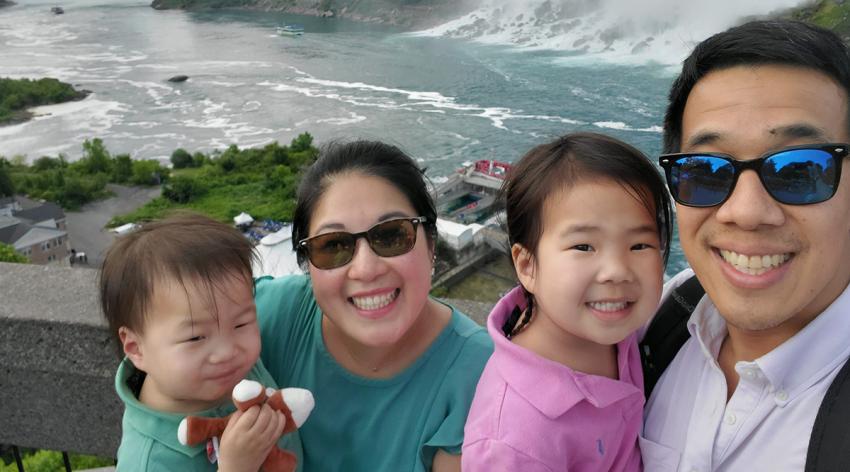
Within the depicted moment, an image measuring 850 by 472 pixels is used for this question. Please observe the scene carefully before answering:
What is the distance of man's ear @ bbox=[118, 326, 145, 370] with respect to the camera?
1.40m

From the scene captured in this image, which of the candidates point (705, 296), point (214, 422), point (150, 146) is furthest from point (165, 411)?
point (150, 146)

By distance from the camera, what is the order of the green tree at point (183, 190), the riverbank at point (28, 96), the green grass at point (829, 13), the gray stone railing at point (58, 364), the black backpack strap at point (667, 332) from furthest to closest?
1. the riverbank at point (28, 96)
2. the green grass at point (829, 13)
3. the green tree at point (183, 190)
4. the gray stone railing at point (58, 364)
5. the black backpack strap at point (667, 332)

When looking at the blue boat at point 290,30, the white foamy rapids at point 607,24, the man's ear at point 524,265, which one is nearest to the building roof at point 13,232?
the man's ear at point 524,265

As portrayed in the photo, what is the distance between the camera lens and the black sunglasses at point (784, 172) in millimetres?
1076

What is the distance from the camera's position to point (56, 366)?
6.51ft

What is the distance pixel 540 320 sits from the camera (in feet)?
4.64

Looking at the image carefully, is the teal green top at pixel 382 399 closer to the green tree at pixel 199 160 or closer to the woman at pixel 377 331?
the woman at pixel 377 331

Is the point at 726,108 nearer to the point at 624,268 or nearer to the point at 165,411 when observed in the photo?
the point at 624,268

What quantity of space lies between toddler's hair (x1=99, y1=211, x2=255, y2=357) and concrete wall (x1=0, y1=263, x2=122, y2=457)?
2.02 feet

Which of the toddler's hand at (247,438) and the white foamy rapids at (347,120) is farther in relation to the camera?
the white foamy rapids at (347,120)

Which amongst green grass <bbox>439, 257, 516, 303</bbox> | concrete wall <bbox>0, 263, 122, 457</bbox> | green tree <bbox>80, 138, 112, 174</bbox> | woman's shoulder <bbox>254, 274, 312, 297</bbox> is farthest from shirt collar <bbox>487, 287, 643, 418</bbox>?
green tree <bbox>80, 138, 112, 174</bbox>

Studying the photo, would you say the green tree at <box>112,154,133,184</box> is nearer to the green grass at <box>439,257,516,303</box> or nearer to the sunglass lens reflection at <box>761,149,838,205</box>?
the green grass at <box>439,257,516,303</box>

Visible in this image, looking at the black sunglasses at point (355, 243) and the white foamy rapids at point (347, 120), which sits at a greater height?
the black sunglasses at point (355, 243)

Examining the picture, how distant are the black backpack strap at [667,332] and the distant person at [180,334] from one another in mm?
779
